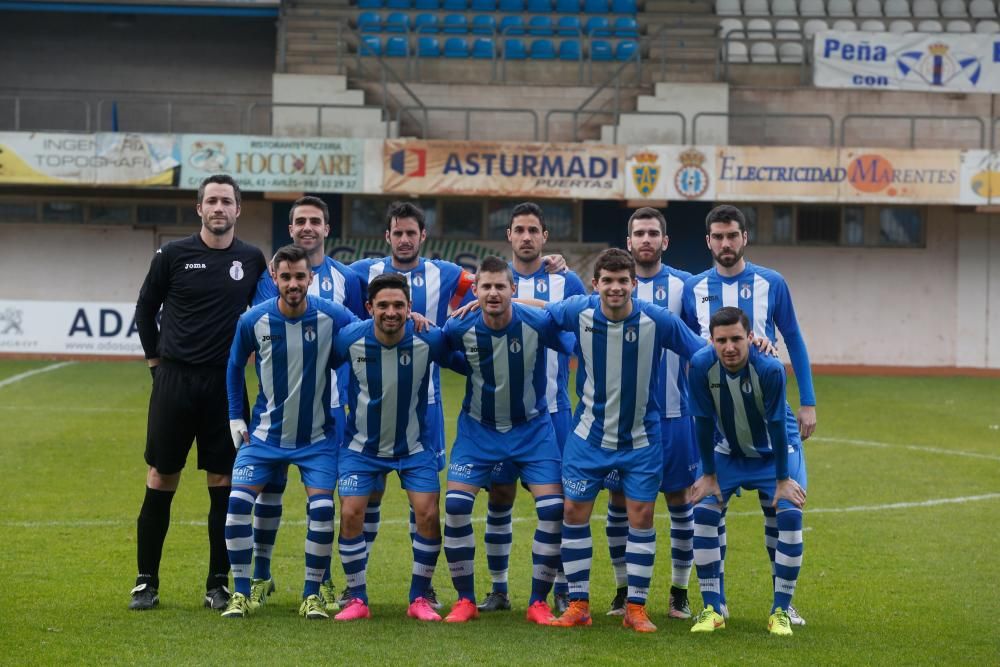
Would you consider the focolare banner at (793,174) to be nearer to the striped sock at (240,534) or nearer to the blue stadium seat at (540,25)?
the blue stadium seat at (540,25)

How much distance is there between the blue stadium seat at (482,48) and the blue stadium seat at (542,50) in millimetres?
782

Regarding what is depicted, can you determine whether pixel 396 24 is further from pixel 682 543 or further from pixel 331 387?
pixel 682 543

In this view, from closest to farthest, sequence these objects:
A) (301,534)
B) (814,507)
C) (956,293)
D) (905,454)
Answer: (301,534) < (814,507) < (905,454) < (956,293)

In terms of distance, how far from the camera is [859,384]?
2244 cm

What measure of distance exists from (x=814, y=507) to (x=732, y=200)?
13.5m

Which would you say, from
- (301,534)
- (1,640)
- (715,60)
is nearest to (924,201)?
(715,60)

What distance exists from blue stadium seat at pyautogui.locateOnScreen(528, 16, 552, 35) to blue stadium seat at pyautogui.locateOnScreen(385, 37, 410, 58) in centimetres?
247

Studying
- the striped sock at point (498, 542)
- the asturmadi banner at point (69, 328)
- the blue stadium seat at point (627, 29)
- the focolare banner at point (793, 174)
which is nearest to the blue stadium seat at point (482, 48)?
the blue stadium seat at point (627, 29)

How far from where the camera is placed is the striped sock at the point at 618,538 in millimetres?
7277

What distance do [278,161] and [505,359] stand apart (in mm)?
17135

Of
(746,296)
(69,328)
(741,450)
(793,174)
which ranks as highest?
(793,174)

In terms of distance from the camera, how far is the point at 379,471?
694 cm

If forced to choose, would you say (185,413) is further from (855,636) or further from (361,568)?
(855,636)

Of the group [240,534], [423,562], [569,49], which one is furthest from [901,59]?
[240,534]
